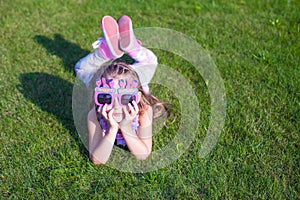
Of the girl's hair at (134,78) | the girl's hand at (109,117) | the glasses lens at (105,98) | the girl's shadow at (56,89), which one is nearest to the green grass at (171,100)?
the girl's shadow at (56,89)

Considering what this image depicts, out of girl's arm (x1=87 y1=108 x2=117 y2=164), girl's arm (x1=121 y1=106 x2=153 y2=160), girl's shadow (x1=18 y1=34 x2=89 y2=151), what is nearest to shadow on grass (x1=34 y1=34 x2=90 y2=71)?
girl's shadow (x1=18 y1=34 x2=89 y2=151)

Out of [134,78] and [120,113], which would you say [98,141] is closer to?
[120,113]

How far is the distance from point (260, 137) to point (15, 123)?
189cm

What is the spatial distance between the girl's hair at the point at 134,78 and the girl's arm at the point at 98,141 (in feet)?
1.00

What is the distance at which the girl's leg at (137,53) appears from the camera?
3.60 metres

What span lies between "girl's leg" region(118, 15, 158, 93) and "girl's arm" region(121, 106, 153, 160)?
0.63 metres

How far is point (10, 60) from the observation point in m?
3.99

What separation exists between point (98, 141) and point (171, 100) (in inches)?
33.1

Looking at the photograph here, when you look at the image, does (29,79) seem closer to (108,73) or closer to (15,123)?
(15,123)

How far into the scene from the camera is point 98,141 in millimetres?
2965

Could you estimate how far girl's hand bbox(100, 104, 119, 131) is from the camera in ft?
8.97

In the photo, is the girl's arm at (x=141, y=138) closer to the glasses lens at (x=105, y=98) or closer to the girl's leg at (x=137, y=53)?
the glasses lens at (x=105, y=98)

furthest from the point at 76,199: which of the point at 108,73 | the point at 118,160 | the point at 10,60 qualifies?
the point at 10,60

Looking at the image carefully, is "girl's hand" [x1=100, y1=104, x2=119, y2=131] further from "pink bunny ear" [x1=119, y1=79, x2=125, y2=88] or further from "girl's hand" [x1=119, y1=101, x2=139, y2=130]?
"pink bunny ear" [x1=119, y1=79, x2=125, y2=88]
